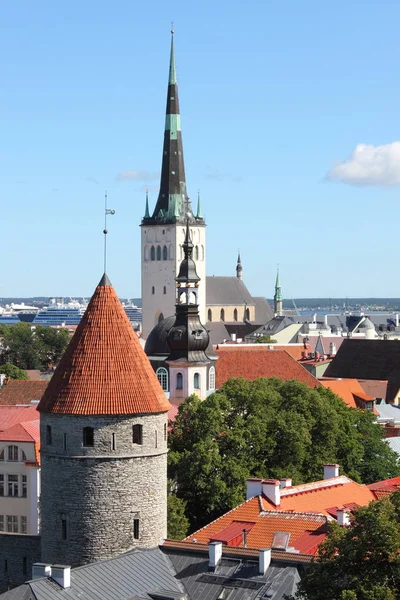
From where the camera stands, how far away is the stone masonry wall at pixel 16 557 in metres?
39.4

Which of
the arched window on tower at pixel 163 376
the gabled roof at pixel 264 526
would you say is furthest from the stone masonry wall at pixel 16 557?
the arched window on tower at pixel 163 376

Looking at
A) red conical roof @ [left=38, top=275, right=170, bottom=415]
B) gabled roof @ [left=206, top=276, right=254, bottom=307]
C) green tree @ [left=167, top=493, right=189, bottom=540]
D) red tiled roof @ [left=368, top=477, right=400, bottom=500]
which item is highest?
gabled roof @ [left=206, top=276, right=254, bottom=307]

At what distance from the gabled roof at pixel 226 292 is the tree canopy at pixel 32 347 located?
3326 centimetres

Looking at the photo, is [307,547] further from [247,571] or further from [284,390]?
[284,390]

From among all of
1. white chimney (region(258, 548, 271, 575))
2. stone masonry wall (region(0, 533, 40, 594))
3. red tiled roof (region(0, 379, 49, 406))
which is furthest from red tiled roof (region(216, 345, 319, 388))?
white chimney (region(258, 548, 271, 575))

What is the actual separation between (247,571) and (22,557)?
7522 mm

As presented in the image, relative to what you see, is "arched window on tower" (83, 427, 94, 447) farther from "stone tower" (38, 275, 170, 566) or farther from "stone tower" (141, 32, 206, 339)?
"stone tower" (141, 32, 206, 339)

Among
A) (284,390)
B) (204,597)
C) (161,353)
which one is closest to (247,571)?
(204,597)

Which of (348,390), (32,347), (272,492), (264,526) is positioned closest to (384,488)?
(272,492)

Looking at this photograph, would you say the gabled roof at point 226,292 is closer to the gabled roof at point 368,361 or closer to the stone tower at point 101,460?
the gabled roof at point 368,361

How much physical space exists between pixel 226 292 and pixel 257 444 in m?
118

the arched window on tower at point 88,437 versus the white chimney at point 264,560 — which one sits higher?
the arched window on tower at point 88,437

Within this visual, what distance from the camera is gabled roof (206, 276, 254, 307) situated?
17262cm

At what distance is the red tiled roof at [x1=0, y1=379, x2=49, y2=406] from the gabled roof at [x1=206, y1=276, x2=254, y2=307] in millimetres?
92668
